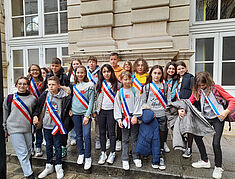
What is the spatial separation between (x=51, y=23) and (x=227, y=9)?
20.2 ft

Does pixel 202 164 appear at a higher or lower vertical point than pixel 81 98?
lower

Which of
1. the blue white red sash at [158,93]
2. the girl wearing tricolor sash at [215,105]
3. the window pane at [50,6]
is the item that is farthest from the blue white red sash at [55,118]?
the window pane at [50,6]

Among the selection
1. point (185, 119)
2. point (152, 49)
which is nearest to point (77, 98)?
point (185, 119)

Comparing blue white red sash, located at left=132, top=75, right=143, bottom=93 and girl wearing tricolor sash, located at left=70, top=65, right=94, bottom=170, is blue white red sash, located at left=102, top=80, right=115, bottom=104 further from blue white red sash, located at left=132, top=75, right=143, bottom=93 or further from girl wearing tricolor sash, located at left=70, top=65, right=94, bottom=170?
blue white red sash, located at left=132, top=75, right=143, bottom=93

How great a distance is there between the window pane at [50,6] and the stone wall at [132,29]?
1.24m

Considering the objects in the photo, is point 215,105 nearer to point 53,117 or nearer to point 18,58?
point 53,117

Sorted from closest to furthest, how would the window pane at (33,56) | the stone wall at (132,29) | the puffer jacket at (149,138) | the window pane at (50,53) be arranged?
the puffer jacket at (149,138) → the stone wall at (132,29) → the window pane at (50,53) → the window pane at (33,56)

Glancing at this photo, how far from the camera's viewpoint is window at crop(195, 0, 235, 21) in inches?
197

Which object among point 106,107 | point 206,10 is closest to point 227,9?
point 206,10

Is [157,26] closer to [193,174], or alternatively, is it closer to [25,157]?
[193,174]

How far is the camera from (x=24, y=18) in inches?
269

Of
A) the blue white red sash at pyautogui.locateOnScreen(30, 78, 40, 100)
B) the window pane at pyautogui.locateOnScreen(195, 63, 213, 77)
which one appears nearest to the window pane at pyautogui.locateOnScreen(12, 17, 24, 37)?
the blue white red sash at pyautogui.locateOnScreen(30, 78, 40, 100)

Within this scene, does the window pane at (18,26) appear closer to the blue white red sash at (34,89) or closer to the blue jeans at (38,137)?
the blue white red sash at (34,89)

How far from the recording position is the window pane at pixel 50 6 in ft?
21.0
